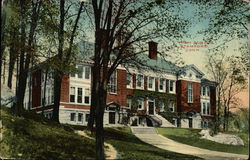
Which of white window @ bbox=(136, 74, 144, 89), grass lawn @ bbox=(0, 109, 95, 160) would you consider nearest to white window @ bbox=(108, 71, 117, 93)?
white window @ bbox=(136, 74, 144, 89)

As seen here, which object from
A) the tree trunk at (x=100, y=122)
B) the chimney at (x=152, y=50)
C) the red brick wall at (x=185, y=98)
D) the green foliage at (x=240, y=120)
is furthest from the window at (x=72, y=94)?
the green foliage at (x=240, y=120)

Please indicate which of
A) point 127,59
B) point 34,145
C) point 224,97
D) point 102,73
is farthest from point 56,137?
point 224,97

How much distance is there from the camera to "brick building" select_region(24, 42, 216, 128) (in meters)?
5.57

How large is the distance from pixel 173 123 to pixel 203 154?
57cm

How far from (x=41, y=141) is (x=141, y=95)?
1438 mm

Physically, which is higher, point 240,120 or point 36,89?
point 36,89

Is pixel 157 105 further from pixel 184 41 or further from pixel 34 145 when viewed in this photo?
pixel 34 145

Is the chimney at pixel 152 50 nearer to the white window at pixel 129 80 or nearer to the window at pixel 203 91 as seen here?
the white window at pixel 129 80

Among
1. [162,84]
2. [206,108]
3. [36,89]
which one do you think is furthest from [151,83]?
[36,89]

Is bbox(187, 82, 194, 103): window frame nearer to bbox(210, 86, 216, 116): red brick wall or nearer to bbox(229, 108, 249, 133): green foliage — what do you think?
bbox(210, 86, 216, 116): red brick wall

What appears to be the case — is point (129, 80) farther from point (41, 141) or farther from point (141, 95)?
point (41, 141)

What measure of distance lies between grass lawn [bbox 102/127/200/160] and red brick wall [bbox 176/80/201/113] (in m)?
0.64

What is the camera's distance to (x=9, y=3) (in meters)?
5.89

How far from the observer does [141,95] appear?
571cm
